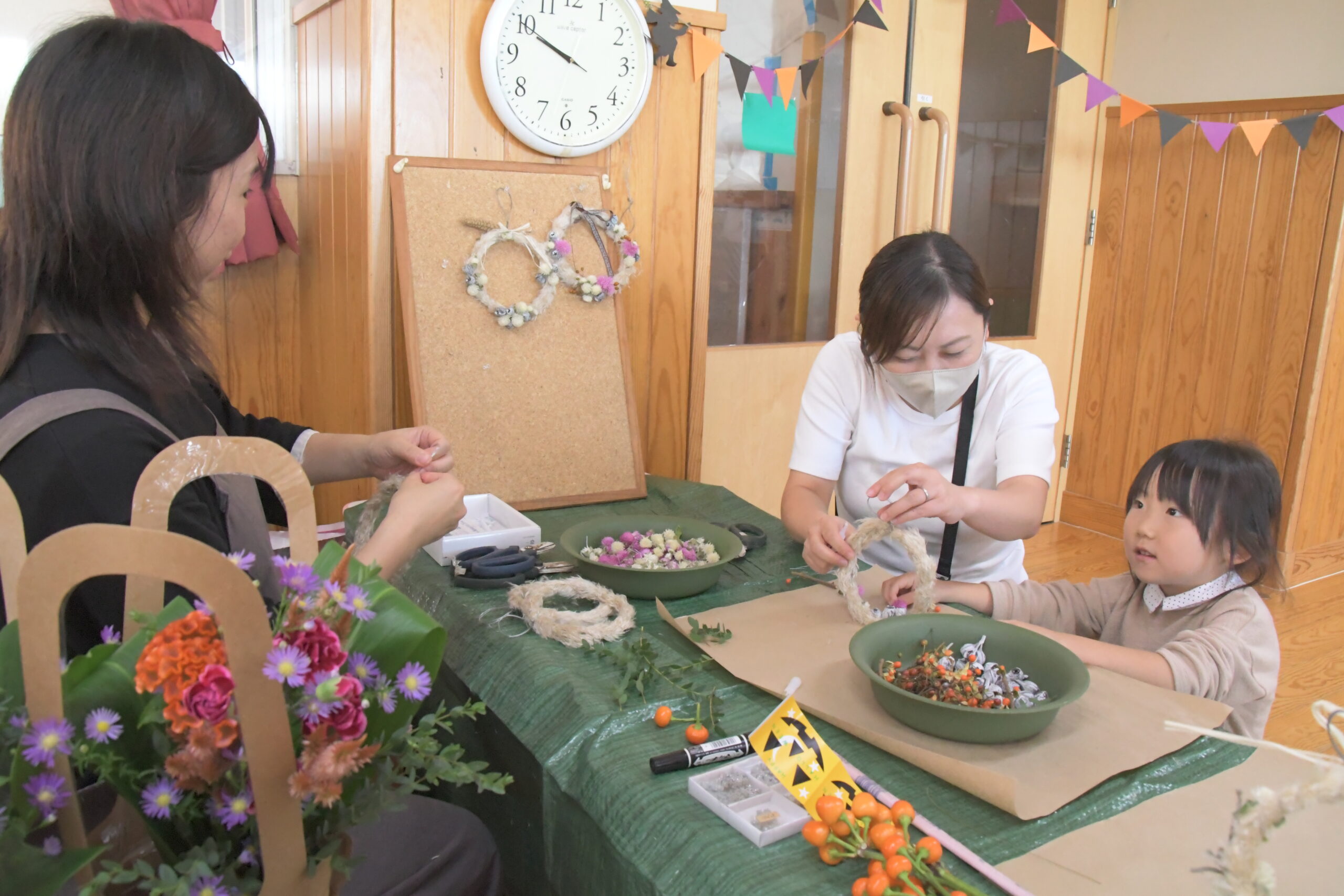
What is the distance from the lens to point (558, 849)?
110 centimetres

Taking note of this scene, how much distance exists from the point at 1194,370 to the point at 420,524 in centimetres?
349

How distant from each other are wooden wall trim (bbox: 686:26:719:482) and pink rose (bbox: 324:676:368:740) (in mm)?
1662

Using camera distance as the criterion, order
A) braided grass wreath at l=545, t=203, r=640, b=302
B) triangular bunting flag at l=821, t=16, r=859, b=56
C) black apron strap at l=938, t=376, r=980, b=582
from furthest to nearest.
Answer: triangular bunting flag at l=821, t=16, r=859, b=56, braided grass wreath at l=545, t=203, r=640, b=302, black apron strap at l=938, t=376, r=980, b=582

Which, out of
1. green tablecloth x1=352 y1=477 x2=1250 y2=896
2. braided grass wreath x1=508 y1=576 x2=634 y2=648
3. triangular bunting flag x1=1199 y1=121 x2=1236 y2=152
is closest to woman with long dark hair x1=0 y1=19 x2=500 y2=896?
green tablecloth x1=352 y1=477 x2=1250 y2=896

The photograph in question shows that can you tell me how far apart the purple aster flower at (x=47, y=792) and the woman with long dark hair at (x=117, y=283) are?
368 mm

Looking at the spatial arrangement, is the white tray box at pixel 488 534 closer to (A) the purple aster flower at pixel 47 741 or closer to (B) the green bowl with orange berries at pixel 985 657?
(B) the green bowl with orange berries at pixel 985 657

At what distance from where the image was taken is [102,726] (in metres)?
0.63

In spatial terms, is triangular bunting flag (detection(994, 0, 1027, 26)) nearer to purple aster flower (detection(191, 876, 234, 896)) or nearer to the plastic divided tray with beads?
the plastic divided tray with beads

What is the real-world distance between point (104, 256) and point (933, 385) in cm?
120

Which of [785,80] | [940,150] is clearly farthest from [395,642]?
[940,150]

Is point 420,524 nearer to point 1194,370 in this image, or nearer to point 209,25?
point 209,25

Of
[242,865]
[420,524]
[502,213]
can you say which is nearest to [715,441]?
[502,213]

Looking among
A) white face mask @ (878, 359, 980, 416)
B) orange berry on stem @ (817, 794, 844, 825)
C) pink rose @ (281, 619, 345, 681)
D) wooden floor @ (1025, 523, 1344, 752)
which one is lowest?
wooden floor @ (1025, 523, 1344, 752)

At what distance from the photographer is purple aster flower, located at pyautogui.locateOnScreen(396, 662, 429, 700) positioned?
27.6 inches
